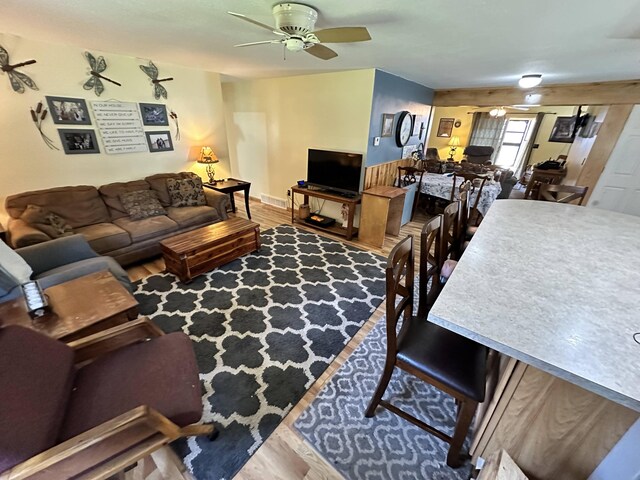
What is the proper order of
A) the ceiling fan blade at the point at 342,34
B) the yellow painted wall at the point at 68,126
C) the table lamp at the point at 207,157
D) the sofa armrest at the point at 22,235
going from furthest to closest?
the table lamp at the point at 207,157 < the yellow painted wall at the point at 68,126 < the sofa armrest at the point at 22,235 < the ceiling fan blade at the point at 342,34

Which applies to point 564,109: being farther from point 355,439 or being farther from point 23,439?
point 23,439

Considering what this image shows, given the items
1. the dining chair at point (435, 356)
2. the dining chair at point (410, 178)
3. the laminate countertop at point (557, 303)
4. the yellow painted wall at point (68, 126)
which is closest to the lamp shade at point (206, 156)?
the yellow painted wall at point (68, 126)

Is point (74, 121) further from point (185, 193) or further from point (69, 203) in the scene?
point (185, 193)

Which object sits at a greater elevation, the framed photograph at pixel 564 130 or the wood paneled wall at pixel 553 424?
the framed photograph at pixel 564 130

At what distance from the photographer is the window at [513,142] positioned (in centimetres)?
802

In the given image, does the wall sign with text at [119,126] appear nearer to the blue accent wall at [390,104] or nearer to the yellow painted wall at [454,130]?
the blue accent wall at [390,104]

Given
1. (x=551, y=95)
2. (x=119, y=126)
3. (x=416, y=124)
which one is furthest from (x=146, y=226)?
(x=551, y=95)

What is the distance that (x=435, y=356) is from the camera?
120cm

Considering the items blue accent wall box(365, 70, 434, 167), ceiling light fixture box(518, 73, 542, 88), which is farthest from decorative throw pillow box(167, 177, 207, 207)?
ceiling light fixture box(518, 73, 542, 88)

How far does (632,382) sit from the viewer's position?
67 cm

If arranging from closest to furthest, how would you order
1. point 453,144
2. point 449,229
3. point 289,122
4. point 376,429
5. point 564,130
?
point 376,429 → point 449,229 → point 289,122 → point 564,130 → point 453,144

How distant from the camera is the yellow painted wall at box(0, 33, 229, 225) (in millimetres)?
2611

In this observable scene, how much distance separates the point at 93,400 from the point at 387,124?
4.13 m

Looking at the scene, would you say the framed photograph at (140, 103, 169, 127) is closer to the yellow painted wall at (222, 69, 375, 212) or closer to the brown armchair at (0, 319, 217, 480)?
the yellow painted wall at (222, 69, 375, 212)
